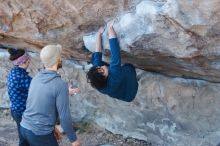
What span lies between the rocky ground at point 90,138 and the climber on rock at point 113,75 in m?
1.10

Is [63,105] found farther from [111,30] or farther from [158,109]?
[158,109]

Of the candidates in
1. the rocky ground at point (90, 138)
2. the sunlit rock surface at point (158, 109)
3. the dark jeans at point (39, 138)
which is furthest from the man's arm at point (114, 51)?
the rocky ground at point (90, 138)

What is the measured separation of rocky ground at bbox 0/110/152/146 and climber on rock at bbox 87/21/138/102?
3.61 ft

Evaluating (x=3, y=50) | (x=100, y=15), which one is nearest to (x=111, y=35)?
(x=100, y=15)

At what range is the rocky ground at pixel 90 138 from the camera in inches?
201

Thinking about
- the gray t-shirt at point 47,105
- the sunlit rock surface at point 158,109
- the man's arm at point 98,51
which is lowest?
the sunlit rock surface at point 158,109

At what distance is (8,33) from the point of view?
194 inches

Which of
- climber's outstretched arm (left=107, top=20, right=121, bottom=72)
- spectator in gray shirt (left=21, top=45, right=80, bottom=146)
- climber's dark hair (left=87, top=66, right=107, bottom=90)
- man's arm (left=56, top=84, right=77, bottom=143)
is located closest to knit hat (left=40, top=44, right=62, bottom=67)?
spectator in gray shirt (left=21, top=45, right=80, bottom=146)

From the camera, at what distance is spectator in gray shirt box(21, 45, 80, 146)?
3523 mm

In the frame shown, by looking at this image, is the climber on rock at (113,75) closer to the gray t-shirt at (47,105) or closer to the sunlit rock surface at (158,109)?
the gray t-shirt at (47,105)

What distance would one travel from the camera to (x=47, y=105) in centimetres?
356

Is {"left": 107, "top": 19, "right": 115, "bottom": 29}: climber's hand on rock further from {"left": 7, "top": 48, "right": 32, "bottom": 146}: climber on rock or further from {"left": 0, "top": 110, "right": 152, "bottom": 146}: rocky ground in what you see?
{"left": 0, "top": 110, "right": 152, "bottom": 146}: rocky ground

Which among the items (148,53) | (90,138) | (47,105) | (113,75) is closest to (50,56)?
(47,105)

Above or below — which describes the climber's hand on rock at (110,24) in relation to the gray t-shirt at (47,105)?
above
